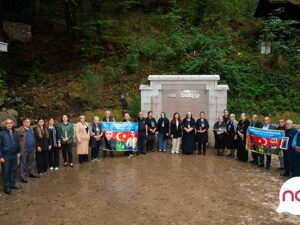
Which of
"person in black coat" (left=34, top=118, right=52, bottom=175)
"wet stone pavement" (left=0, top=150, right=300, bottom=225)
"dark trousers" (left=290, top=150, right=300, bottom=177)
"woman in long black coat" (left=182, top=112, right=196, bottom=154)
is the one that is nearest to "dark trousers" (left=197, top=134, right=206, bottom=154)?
"woman in long black coat" (left=182, top=112, right=196, bottom=154)

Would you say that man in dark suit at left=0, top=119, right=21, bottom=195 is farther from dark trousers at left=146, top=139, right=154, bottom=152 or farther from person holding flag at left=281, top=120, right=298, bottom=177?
person holding flag at left=281, top=120, right=298, bottom=177

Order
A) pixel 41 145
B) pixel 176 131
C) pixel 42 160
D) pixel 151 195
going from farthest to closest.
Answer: pixel 176 131 < pixel 42 160 < pixel 41 145 < pixel 151 195

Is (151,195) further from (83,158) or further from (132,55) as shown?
(132,55)

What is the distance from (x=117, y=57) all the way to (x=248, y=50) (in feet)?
24.0

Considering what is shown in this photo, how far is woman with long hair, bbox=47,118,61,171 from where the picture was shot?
39.1 ft

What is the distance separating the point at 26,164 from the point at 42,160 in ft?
1.99

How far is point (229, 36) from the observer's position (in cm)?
2308

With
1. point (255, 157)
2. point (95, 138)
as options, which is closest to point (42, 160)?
point (95, 138)

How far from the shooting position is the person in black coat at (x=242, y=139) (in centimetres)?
1316

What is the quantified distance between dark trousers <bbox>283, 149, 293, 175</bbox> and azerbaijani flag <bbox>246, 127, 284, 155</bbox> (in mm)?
628

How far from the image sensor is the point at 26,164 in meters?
11.1

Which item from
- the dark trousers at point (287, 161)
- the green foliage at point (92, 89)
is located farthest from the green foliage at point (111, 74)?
the dark trousers at point (287, 161)

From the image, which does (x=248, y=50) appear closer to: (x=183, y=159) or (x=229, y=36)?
(x=229, y=36)

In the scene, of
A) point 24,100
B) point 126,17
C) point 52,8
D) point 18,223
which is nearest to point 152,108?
point 24,100
